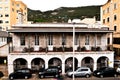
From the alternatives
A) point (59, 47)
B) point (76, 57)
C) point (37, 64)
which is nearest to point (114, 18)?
point (59, 47)

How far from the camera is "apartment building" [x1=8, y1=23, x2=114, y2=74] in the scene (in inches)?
1499

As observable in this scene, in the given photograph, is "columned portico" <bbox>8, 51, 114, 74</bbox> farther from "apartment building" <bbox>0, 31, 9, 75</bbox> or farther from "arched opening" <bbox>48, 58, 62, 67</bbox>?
"apartment building" <bbox>0, 31, 9, 75</bbox>

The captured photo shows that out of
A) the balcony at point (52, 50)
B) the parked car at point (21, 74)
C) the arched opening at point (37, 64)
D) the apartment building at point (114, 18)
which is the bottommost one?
the parked car at point (21, 74)

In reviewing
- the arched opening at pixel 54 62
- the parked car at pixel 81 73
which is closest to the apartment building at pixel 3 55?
the arched opening at pixel 54 62

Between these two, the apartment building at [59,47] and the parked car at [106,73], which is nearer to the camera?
the parked car at [106,73]

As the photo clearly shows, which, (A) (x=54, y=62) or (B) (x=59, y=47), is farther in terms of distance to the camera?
(B) (x=59, y=47)

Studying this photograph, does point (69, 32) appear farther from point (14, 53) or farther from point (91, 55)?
point (14, 53)

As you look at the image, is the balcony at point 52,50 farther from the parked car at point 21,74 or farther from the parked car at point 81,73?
the parked car at point 81,73

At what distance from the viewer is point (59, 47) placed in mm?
40969

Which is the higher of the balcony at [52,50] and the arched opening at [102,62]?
the balcony at [52,50]

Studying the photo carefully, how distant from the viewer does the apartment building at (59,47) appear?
3806 centimetres

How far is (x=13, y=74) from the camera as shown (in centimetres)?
3462

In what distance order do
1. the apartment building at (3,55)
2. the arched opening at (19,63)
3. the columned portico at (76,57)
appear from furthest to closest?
the apartment building at (3,55) < the arched opening at (19,63) < the columned portico at (76,57)

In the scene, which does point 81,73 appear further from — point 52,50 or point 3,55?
point 3,55
